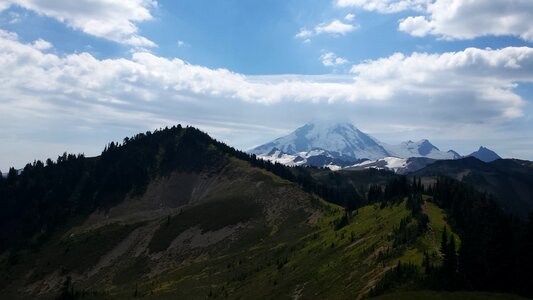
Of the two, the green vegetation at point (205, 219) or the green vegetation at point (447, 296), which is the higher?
the green vegetation at point (447, 296)

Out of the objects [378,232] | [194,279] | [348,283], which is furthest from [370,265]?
[194,279]

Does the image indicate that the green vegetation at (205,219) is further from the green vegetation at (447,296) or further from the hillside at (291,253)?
the green vegetation at (447,296)

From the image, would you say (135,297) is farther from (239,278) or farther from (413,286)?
(413,286)

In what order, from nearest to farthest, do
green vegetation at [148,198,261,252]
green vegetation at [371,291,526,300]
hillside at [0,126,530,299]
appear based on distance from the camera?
1. green vegetation at [371,291,526,300]
2. hillside at [0,126,530,299]
3. green vegetation at [148,198,261,252]

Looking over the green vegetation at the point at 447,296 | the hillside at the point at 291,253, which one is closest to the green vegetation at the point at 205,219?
the hillside at the point at 291,253

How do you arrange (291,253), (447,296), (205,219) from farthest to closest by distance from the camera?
(205,219)
(291,253)
(447,296)

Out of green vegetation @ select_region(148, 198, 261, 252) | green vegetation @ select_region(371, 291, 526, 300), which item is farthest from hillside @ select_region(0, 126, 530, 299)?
green vegetation @ select_region(371, 291, 526, 300)

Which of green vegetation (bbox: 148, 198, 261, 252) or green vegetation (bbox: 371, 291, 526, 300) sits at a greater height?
green vegetation (bbox: 371, 291, 526, 300)

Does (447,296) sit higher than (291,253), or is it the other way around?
(447,296)

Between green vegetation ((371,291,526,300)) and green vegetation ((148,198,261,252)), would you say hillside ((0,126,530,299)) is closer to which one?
green vegetation ((148,198,261,252))

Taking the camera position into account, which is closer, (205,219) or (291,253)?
(291,253)

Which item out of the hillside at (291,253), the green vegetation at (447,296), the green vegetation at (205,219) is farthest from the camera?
the green vegetation at (205,219)

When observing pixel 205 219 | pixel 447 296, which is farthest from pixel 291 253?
pixel 205 219

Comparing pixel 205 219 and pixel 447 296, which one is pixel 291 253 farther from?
pixel 205 219
